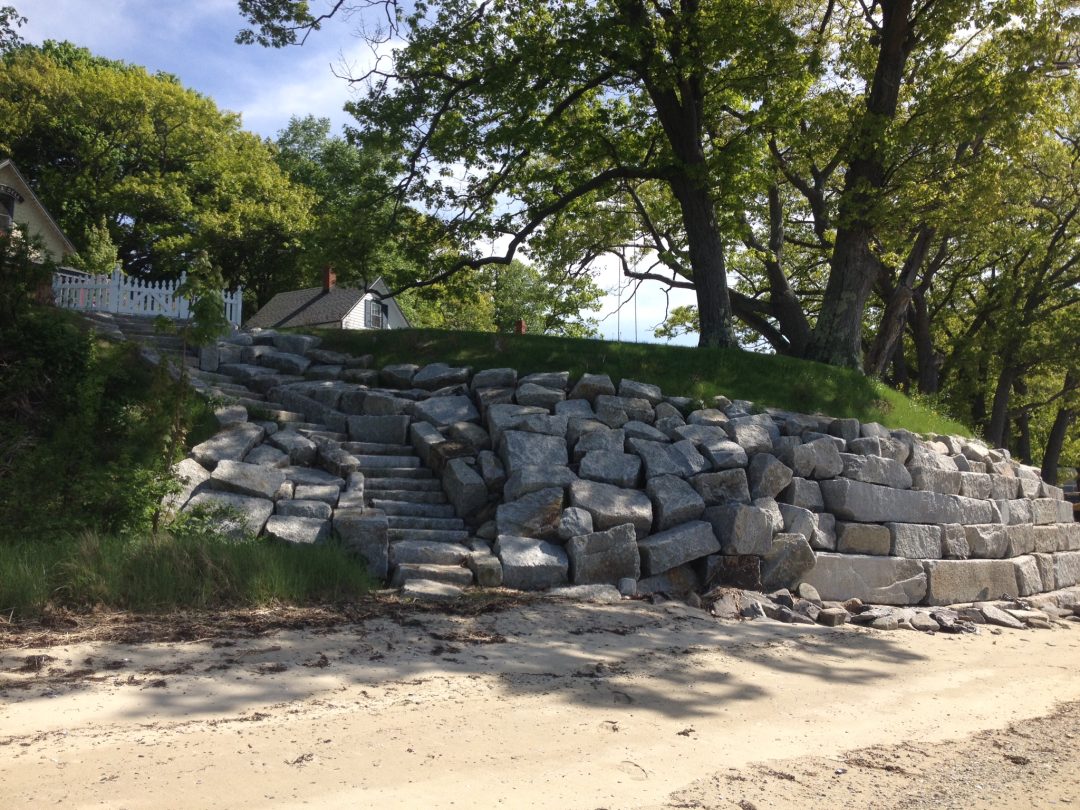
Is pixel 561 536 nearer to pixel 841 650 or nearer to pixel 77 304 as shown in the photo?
pixel 841 650

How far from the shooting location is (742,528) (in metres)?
9.33

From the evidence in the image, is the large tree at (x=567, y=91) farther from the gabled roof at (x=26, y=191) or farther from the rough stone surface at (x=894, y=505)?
the gabled roof at (x=26, y=191)

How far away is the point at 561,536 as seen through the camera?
8844 mm

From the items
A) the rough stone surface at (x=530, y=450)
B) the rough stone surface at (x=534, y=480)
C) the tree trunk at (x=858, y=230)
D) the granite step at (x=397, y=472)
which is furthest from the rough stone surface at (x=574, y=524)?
the tree trunk at (x=858, y=230)

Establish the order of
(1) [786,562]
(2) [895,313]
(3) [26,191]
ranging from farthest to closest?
(3) [26,191]
(2) [895,313]
(1) [786,562]

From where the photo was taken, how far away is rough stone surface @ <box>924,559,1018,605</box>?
36.5 feet

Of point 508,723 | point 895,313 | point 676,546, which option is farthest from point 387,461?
point 895,313

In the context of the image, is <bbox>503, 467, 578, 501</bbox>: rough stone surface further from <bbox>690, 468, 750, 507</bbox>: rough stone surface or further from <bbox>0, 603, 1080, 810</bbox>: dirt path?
<bbox>0, 603, 1080, 810</bbox>: dirt path

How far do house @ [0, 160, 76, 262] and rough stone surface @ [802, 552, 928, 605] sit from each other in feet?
79.0

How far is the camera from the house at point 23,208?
25453 millimetres

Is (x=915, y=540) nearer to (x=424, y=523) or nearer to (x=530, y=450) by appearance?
(x=530, y=450)

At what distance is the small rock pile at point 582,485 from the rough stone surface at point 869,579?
3 centimetres

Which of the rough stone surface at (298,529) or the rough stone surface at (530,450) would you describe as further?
the rough stone surface at (530,450)

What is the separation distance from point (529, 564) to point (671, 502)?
198 centimetres
